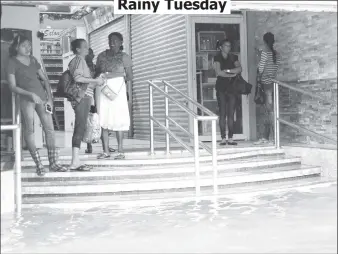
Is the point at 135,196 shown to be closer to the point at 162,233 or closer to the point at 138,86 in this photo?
the point at 162,233

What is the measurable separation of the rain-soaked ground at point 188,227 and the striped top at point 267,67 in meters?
2.91

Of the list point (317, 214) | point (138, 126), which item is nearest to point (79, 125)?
point (317, 214)

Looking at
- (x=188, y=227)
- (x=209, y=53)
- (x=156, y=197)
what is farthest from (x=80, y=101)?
(x=209, y=53)

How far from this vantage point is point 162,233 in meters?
4.47

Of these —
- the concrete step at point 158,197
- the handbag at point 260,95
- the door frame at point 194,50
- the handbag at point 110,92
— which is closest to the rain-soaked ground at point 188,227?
the concrete step at point 158,197

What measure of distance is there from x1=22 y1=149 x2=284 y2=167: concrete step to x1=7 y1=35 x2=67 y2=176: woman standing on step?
867 millimetres

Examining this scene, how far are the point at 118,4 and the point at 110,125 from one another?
3.43 metres

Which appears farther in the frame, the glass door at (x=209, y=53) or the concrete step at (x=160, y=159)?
the glass door at (x=209, y=53)

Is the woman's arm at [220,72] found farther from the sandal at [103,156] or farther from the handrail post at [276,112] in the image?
the sandal at [103,156]

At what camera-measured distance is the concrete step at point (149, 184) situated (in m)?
5.97

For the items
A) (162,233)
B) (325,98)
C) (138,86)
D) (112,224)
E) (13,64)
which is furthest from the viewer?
(138,86)

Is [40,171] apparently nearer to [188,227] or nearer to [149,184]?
[149,184]

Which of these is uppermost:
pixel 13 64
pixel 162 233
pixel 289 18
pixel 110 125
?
pixel 289 18

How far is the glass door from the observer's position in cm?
977
